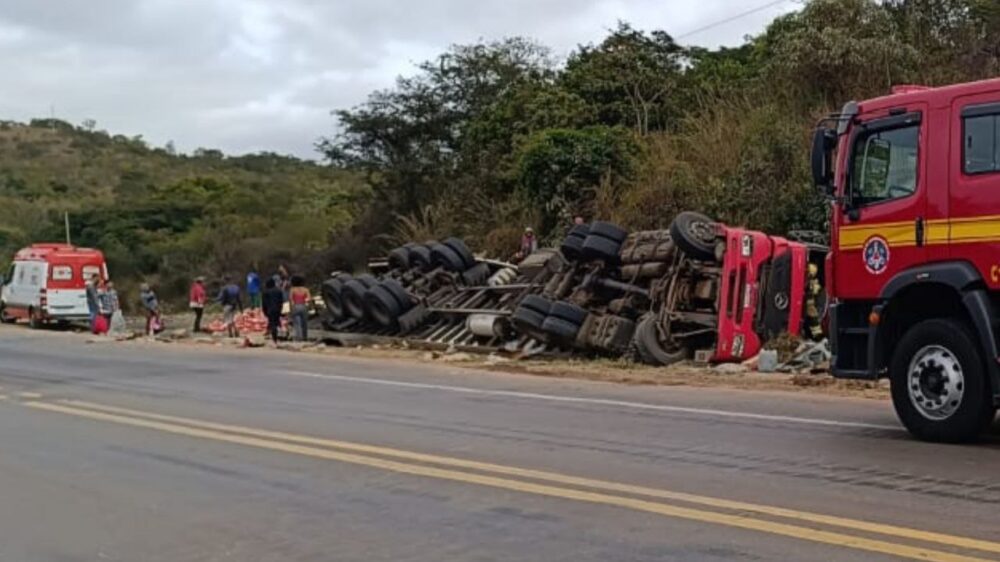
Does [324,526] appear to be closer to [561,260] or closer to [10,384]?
[10,384]

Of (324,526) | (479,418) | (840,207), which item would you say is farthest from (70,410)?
(840,207)

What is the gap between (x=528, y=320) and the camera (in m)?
19.2

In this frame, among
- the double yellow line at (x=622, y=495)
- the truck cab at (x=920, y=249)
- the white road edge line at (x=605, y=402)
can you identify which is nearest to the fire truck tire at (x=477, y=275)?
the white road edge line at (x=605, y=402)

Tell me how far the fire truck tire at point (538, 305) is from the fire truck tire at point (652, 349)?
192 cm

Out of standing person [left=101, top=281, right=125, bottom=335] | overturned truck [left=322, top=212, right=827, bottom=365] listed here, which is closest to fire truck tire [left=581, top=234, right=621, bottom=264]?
overturned truck [left=322, top=212, right=827, bottom=365]

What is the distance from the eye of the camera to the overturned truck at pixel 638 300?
1733 cm

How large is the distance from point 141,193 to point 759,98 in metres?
62.1

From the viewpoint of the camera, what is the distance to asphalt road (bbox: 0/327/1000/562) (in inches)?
245

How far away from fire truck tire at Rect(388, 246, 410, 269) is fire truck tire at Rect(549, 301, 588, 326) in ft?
21.4

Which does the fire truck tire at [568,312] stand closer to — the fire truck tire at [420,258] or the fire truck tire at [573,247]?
the fire truck tire at [573,247]

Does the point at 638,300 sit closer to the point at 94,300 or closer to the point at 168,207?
the point at 94,300

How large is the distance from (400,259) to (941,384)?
55.6 ft

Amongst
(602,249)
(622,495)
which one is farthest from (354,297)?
(622,495)

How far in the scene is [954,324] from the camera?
903 cm
